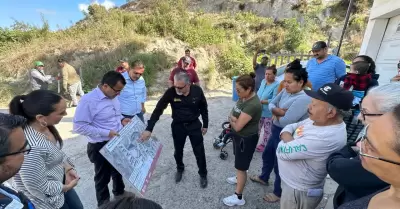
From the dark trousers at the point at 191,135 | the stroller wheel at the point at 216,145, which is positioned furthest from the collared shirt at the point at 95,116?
the stroller wheel at the point at 216,145

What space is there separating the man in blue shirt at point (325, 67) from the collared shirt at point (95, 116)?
3.50 m

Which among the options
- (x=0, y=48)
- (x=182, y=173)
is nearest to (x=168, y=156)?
(x=182, y=173)

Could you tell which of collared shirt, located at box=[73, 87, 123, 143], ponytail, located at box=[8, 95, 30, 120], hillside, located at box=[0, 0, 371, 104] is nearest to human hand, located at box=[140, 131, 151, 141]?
collared shirt, located at box=[73, 87, 123, 143]

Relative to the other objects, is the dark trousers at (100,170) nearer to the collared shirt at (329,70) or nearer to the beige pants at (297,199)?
the beige pants at (297,199)

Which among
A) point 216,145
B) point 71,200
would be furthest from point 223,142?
point 71,200

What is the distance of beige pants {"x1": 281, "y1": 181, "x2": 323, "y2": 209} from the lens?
1.87m

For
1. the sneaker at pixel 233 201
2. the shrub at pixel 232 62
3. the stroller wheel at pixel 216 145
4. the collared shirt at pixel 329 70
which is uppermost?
the collared shirt at pixel 329 70

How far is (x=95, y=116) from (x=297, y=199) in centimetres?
226

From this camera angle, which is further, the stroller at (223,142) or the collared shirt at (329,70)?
the stroller at (223,142)

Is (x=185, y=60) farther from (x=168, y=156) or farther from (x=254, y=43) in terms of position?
(x=254, y=43)

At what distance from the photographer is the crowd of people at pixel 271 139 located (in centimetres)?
97

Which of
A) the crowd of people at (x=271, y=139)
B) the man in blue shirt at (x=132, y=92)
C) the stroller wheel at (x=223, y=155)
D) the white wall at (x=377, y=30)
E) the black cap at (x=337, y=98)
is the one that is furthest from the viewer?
the white wall at (x=377, y=30)

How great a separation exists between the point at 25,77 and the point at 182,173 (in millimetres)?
10806

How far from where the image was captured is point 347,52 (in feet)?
45.4
